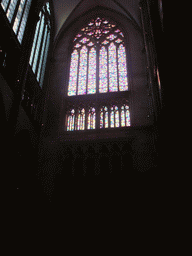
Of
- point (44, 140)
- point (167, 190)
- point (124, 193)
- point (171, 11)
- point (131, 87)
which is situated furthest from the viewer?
point (131, 87)

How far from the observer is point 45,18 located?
12.4 m

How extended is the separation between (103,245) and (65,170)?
3.21 meters

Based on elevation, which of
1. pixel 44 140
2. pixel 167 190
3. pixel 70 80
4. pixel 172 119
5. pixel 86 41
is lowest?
pixel 167 190

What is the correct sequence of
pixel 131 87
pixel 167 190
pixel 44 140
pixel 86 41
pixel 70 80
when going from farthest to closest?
1. pixel 86 41
2. pixel 70 80
3. pixel 131 87
4. pixel 44 140
5. pixel 167 190

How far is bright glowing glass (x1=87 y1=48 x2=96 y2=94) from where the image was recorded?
38.5ft

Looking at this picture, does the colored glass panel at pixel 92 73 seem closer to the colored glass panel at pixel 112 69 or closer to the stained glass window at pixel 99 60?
the stained glass window at pixel 99 60

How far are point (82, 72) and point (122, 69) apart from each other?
2085 mm

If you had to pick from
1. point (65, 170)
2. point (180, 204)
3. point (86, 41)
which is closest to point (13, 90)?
point (65, 170)

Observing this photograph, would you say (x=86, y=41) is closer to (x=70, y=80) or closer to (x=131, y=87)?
(x=70, y=80)

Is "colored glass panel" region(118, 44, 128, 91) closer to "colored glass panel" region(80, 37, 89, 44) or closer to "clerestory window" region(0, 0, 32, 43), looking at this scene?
"colored glass panel" region(80, 37, 89, 44)

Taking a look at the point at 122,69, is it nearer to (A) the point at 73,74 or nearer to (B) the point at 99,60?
(B) the point at 99,60

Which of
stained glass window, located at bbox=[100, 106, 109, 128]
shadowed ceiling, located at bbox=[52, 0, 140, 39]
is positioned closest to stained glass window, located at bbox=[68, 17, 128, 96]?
shadowed ceiling, located at bbox=[52, 0, 140, 39]

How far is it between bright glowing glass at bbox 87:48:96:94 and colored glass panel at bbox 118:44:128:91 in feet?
4.30

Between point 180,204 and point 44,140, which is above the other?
point 44,140
